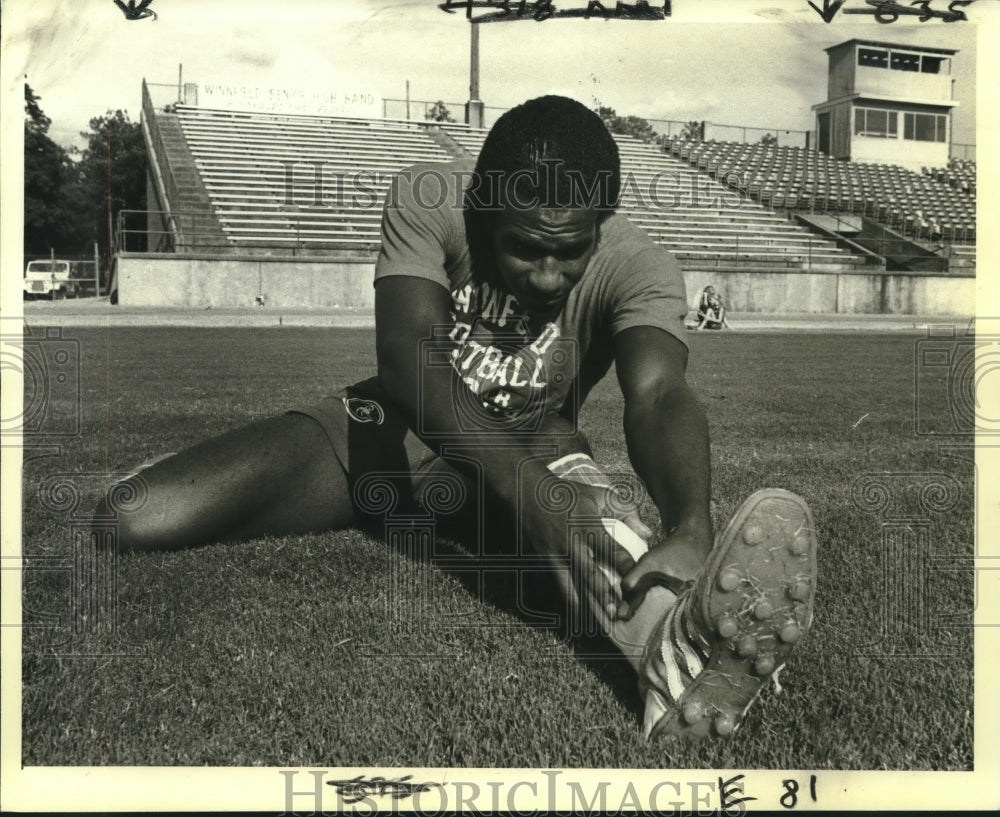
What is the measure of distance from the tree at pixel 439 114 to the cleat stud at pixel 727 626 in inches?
687

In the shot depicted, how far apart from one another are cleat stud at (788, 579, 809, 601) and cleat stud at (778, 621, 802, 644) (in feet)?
0.14

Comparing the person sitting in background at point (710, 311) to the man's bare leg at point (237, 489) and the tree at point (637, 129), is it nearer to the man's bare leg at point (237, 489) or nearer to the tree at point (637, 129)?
the tree at point (637, 129)

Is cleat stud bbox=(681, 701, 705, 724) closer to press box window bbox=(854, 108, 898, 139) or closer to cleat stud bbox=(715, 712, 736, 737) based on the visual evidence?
cleat stud bbox=(715, 712, 736, 737)

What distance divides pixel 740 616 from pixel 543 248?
0.96m

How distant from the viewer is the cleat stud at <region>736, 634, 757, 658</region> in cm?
165

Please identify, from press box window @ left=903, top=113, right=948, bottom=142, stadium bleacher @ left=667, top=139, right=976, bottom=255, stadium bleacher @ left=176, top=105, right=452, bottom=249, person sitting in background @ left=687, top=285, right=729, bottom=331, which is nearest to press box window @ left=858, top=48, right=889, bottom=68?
press box window @ left=903, top=113, right=948, bottom=142

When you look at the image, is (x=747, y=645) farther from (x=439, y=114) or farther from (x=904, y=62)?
(x=904, y=62)

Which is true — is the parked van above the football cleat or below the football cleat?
above

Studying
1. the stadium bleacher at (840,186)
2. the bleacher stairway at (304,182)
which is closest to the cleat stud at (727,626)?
the bleacher stairway at (304,182)

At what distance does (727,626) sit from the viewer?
164 cm

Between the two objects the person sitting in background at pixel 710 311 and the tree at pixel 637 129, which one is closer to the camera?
the person sitting in background at pixel 710 311

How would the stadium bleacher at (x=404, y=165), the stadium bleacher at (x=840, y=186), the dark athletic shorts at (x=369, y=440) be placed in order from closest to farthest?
the dark athletic shorts at (x=369, y=440) < the stadium bleacher at (x=404, y=165) < the stadium bleacher at (x=840, y=186)

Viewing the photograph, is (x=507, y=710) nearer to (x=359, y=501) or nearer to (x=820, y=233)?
(x=359, y=501)

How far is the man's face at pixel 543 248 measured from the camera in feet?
7.23
